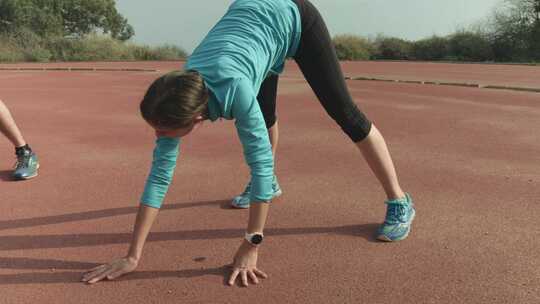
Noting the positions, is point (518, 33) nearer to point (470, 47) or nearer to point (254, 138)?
point (470, 47)

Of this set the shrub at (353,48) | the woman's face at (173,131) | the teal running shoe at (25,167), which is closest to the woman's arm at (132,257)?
the woman's face at (173,131)

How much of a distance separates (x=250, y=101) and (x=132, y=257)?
107 centimetres

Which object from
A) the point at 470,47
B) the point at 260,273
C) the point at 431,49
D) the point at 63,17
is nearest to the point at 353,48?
the point at 431,49

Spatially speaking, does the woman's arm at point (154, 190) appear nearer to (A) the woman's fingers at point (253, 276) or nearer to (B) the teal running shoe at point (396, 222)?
(A) the woman's fingers at point (253, 276)

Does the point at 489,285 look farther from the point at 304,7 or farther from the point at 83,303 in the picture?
the point at 83,303

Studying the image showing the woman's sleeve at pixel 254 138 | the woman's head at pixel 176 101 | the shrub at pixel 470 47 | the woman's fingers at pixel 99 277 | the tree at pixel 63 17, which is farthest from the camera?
the tree at pixel 63 17

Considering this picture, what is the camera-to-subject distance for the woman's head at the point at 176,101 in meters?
2.10

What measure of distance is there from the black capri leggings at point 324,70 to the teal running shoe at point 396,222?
50cm

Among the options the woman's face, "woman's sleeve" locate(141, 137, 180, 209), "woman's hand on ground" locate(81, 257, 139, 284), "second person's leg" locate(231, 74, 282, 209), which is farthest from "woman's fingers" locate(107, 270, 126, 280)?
"second person's leg" locate(231, 74, 282, 209)

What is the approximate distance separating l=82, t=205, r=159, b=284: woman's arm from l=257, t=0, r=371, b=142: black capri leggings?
3.88 ft

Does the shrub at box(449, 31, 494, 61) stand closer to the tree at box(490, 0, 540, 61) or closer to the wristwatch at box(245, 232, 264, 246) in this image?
the tree at box(490, 0, 540, 61)

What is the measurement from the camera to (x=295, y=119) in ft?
24.1

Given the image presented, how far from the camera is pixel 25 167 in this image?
4383 millimetres

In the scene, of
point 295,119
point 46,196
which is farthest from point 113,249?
point 295,119
